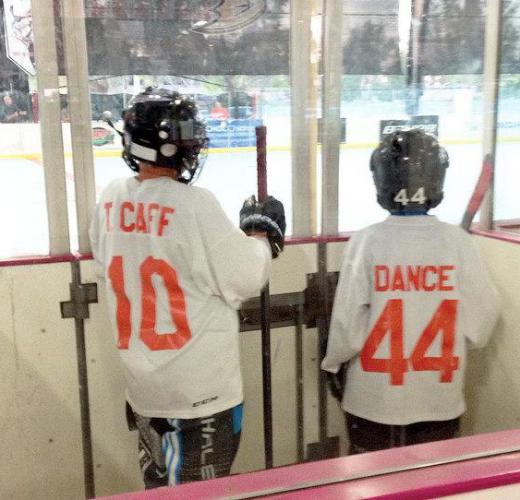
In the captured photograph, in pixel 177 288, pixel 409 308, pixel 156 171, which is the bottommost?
pixel 409 308

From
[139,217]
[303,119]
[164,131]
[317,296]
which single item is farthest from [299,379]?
[164,131]

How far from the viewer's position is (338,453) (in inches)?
76.2

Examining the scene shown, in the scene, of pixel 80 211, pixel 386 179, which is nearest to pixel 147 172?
pixel 80 211

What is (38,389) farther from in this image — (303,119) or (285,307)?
(303,119)

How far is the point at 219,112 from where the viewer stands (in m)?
1.97

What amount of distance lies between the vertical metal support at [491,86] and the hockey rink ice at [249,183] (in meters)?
0.03

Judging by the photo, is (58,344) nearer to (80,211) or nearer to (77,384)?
(77,384)

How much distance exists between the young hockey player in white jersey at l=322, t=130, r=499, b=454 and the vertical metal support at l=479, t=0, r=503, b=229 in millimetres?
436

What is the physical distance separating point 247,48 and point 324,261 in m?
0.69

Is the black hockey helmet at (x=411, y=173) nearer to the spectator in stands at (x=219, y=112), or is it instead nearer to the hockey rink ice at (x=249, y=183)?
the hockey rink ice at (x=249, y=183)

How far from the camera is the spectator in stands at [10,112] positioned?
1.82 m

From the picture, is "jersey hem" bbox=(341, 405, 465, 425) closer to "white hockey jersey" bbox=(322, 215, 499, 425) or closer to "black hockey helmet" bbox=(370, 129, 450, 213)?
"white hockey jersey" bbox=(322, 215, 499, 425)

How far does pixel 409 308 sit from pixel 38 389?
1.05 m

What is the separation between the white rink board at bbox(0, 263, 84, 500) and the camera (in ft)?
6.06
